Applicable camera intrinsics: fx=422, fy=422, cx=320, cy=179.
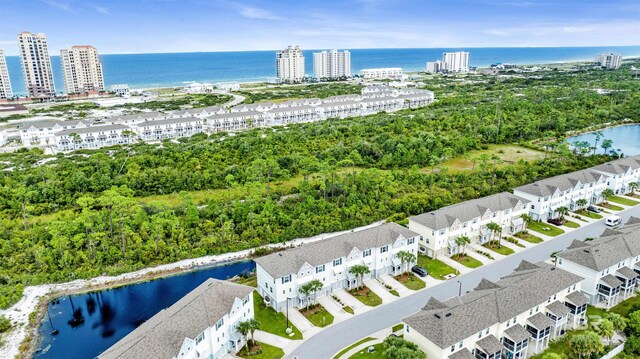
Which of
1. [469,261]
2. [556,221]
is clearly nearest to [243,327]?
[469,261]

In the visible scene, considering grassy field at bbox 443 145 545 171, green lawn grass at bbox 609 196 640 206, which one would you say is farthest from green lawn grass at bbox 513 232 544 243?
grassy field at bbox 443 145 545 171

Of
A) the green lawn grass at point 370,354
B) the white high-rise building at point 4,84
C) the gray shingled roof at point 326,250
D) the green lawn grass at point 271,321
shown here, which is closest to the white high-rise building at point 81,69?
the white high-rise building at point 4,84

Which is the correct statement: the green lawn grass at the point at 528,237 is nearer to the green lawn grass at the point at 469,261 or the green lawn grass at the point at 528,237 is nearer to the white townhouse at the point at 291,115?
the green lawn grass at the point at 469,261

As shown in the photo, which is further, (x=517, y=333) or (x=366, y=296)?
(x=366, y=296)

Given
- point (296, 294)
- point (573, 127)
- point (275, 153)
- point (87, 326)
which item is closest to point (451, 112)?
point (573, 127)

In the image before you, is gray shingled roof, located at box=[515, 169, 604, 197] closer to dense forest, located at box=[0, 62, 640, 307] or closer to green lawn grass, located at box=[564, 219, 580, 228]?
green lawn grass, located at box=[564, 219, 580, 228]

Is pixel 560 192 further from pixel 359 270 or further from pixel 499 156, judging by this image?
pixel 359 270
